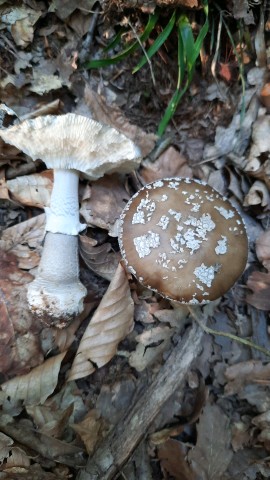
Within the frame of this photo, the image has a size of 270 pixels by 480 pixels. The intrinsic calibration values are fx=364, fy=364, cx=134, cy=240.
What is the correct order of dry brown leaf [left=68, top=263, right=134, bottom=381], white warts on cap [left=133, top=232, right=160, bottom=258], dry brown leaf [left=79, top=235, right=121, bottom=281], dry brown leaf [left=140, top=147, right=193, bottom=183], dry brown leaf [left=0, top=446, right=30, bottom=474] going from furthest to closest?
dry brown leaf [left=140, top=147, right=193, bottom=183], dry brown leaf [left=79, top=235, right=121, bottom=281], dry brown leaf [left=68, top=263, right=134, bottom=381], white warts on cap [left=133, top=232, right=160, bottom=258], dry brown leaf [left=0, top=446, right=30, bottom=474]

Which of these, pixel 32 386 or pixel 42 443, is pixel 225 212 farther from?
pixel 42 443

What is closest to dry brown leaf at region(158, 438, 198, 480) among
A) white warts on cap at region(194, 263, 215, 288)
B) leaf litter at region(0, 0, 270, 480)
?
leaf litter at region(0, 0, 270, 480)

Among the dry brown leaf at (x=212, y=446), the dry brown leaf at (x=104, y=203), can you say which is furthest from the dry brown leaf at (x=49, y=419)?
the dry brown leaf at (x=104, y=203)

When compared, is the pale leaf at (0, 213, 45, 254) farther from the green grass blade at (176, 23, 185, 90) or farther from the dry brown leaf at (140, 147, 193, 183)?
the green grass blade at (176, 23, 185, 90)

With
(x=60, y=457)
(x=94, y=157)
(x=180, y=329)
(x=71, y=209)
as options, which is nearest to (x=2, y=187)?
(x=71, y=209)

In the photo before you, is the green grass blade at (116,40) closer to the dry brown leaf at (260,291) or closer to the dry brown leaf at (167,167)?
the dry brown leaf at (167,167)

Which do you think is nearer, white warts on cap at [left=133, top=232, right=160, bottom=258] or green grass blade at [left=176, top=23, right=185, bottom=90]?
white warts on cap at [left=133, top=232, right=160, bottom=258]

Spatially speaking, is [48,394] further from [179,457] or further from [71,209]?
[71,209]
